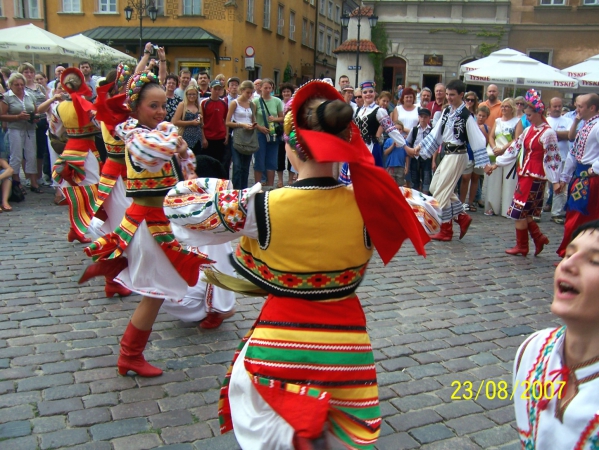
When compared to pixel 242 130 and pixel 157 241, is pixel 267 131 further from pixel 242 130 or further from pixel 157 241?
pixel 157 241

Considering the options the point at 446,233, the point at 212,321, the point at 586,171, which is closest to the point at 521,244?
the point at 446,233

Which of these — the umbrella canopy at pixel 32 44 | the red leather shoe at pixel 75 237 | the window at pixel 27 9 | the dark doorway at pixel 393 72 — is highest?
the window at pixel 27 9

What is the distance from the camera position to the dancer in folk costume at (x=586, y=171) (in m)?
6.51

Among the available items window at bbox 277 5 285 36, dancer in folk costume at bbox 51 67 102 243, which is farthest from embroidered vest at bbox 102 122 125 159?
window at bbox 277 5 285 36

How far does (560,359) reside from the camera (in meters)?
1.75

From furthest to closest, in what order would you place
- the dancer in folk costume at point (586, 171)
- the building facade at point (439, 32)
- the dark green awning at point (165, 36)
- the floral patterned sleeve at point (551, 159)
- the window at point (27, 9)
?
1. the window at point (27, 9)
2. the building facade at point (439, 32)
3. the dark green awning at point (165, 36)
4. the floral patterned sleeve at point (551, 159)
5. the dancer in folk costume at point (586, 171)

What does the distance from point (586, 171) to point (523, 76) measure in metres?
6.50

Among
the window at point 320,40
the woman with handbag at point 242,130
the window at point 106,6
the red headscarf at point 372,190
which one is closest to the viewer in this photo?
the red headscarf at point 372,190

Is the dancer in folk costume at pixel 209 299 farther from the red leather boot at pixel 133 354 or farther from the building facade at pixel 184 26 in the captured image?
the building facade at pixel 184 26

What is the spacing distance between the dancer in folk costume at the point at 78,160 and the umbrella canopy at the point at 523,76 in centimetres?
855

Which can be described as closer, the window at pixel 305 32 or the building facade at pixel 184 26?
the building facade at pixel 184 26

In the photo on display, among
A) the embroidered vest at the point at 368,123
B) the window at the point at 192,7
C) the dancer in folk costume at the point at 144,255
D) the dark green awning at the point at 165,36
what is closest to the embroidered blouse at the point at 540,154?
the embroidered vest at the point at 368,123

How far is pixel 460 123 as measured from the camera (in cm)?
812

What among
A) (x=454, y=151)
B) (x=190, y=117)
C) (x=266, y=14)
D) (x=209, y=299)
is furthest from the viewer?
(x=266, y=14)
